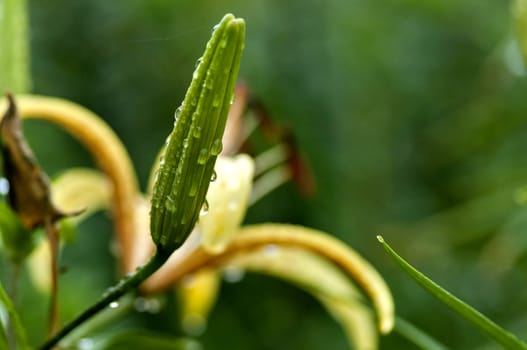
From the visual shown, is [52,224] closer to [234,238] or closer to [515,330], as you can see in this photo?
[234,238]

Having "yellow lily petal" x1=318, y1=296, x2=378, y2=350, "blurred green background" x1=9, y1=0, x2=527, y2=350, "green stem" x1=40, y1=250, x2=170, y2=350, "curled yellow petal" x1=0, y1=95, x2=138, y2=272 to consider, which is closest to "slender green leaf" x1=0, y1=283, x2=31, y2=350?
"green stem" x1=40, y1=250, x2=170, y2=350

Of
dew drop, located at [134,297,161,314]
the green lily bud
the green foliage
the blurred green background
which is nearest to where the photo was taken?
the green lily bud

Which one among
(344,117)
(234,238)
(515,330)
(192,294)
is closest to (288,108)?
(344,117)

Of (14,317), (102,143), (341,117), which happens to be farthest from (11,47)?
(341,117)

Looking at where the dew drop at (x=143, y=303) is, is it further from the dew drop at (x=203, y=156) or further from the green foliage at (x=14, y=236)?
the dew drop at (x=203, y=156)

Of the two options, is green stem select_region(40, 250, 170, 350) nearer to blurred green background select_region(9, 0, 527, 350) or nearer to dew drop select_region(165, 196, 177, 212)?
dew drop select_region(165, 196, 177, 212)

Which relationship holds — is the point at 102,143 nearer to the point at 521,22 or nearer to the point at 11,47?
the point at 11,47
